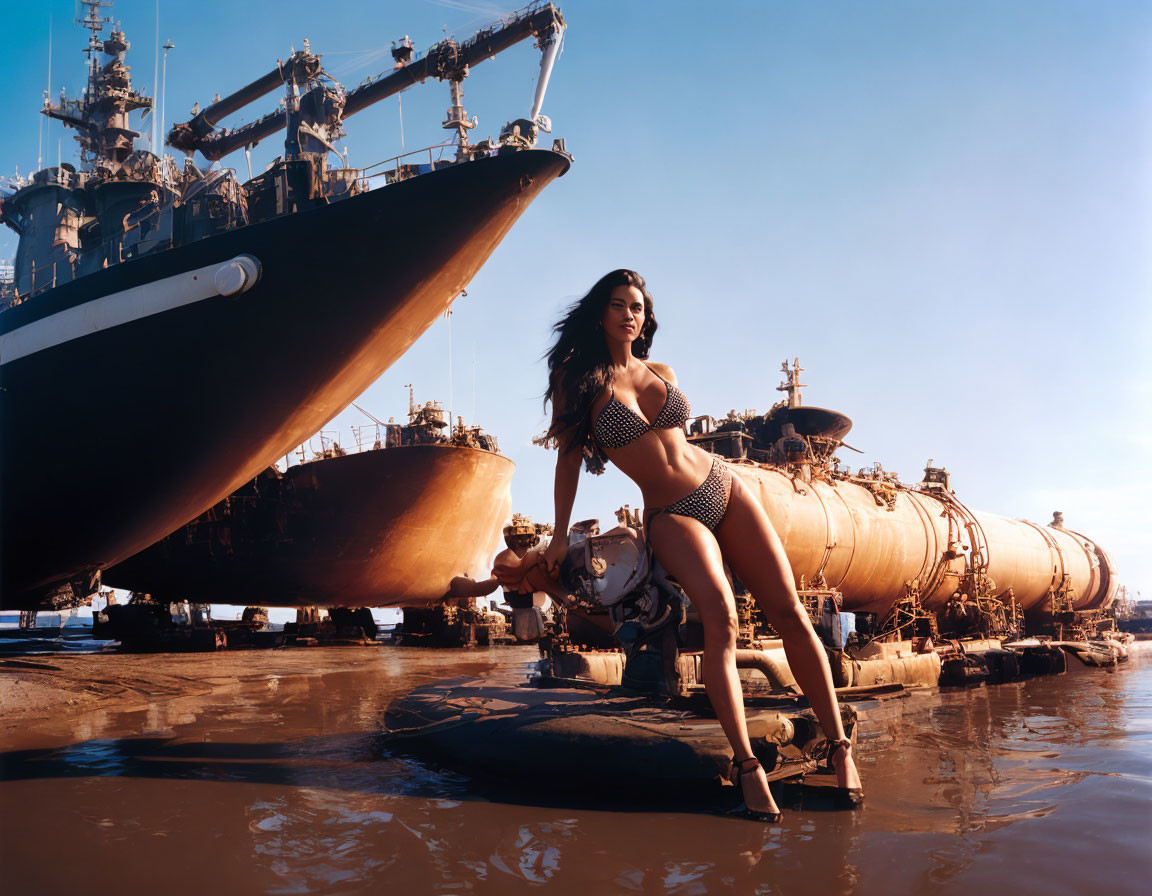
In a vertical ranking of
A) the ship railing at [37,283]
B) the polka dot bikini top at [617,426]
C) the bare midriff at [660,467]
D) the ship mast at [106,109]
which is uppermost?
the ship mast at [106,109]

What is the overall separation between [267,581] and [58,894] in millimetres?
19672

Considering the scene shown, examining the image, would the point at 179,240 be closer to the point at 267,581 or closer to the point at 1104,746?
the point at 267,581

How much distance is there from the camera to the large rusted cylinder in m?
10.6

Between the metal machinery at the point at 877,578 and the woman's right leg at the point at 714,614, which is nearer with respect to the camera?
the woman's right leg at the point at 714,614

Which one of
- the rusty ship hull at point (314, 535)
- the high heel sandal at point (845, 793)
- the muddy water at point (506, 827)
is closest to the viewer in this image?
the muddy water at point (506, 827)

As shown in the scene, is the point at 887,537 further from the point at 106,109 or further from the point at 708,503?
the point at 106,109

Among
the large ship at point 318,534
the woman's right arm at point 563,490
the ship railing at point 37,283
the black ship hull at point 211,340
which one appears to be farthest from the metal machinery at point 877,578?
the ship railing at point 37,283

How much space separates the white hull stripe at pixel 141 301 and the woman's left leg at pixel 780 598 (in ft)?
34.1

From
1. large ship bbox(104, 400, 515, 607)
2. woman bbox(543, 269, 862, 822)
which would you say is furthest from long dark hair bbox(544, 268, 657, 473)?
large ship bbox(104, 400, 515, 607)

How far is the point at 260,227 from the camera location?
11.9 meters

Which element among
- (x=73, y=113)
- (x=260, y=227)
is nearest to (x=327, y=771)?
(x=260, y=227)

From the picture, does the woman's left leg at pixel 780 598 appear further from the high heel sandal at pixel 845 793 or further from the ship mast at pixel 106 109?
the ship mast at pixel 106 109

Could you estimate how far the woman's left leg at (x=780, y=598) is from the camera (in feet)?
9.83

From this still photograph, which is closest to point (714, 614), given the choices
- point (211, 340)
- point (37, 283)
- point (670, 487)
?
point (670, 487)
